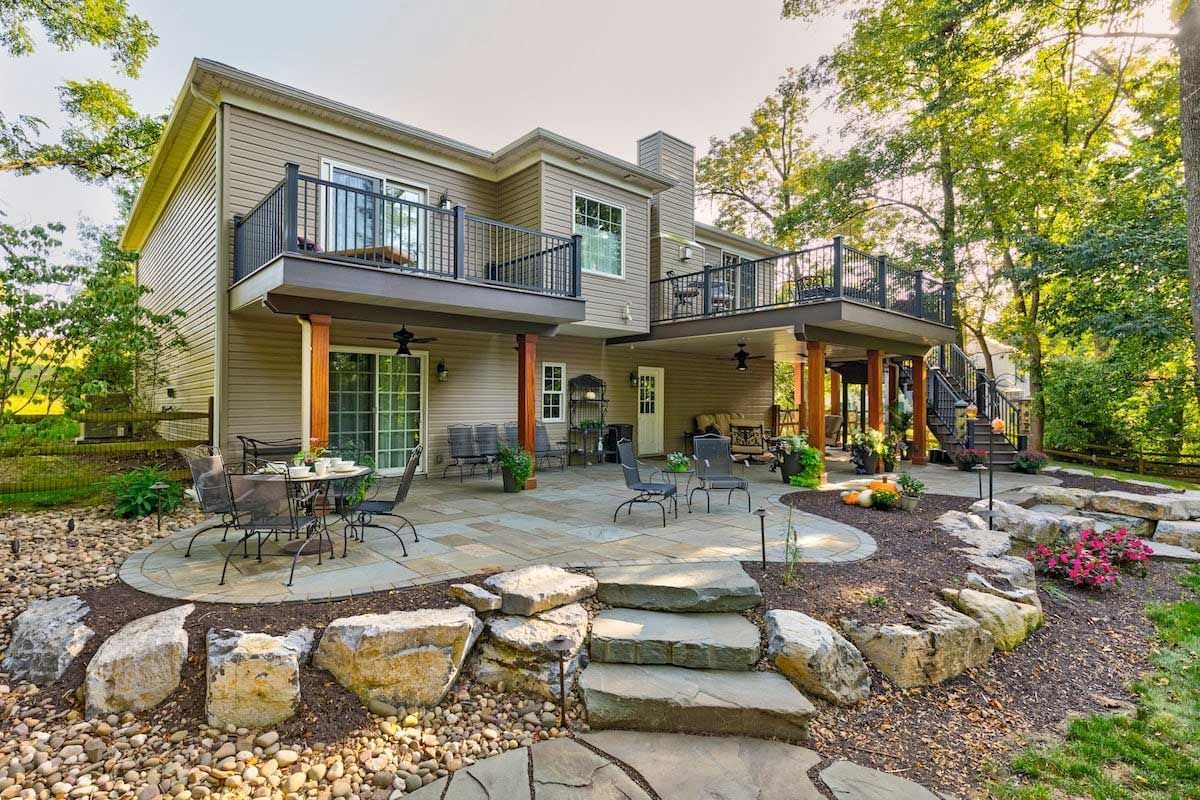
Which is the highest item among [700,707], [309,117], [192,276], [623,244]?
[309,117]

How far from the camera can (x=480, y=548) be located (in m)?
4.65

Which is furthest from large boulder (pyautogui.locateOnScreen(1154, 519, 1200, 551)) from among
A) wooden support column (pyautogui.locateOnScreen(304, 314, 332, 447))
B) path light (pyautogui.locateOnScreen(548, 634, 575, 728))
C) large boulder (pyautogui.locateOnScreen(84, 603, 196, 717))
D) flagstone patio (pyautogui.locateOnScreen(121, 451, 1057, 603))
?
wooden support column (pyautogui.locateOnScreen(304, 314, 332, 447))

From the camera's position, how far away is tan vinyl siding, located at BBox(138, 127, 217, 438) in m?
7.61

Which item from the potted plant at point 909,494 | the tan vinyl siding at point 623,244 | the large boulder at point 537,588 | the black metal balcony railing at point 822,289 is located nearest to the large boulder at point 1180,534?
the potted plant at point 909,494

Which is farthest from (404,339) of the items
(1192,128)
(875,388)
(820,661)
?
(1192,128)

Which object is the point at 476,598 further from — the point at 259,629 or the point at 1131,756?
the point at 1131,756

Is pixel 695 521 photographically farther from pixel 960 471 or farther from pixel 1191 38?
pixel 960 471

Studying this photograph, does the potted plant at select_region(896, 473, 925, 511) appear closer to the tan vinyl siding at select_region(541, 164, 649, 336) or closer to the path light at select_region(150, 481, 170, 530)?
the tan vinyl siding at select_region(541, 164, 649, 336)

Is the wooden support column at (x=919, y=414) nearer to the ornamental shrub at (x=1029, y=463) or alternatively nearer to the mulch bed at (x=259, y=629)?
the ornamental shrub at (x=1029, y=463)

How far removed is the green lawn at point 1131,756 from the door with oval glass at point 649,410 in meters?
9.69

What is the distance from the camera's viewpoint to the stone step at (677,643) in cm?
312

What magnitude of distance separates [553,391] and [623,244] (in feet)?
10.1

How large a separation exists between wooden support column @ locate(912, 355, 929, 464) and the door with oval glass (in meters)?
5.34

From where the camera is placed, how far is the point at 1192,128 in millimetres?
4953
